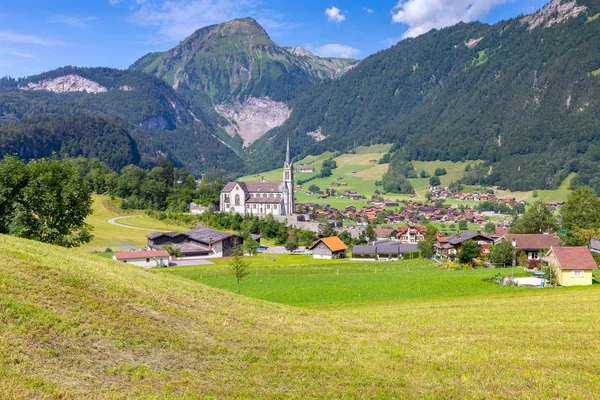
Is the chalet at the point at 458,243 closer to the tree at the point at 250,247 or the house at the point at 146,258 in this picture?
the tree at the point at 250,247

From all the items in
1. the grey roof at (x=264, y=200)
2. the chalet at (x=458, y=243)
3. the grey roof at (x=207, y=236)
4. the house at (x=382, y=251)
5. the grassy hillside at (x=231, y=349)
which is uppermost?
the grey roof at (x=264, y=200)

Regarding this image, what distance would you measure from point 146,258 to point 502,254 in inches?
1954

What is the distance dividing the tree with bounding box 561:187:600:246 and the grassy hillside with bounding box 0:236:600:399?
58998 millimetres

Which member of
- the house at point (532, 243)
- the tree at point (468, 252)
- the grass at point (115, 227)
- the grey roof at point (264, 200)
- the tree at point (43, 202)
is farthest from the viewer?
the grey roof at point (264, 200)

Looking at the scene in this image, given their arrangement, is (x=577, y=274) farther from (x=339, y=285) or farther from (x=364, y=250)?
(x=364, y=250)

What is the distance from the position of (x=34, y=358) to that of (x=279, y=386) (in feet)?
21.2

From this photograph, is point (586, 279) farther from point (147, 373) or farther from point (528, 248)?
point (147, 373)

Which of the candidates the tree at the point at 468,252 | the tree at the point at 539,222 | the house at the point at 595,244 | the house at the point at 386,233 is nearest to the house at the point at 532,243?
the house at the point at 595,244

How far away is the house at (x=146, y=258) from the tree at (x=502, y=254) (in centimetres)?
4595

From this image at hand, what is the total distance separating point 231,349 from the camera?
672 inches

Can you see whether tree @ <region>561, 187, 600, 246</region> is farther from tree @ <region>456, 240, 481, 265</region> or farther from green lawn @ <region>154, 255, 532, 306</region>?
green lawn @ <region>154, 255, 532, 306</region>

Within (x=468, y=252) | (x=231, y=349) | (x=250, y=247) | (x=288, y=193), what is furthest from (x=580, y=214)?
(x=288, y=193)

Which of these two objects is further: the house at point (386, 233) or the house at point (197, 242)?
the house at point (386, 233)

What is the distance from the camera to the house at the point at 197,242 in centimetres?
9062
